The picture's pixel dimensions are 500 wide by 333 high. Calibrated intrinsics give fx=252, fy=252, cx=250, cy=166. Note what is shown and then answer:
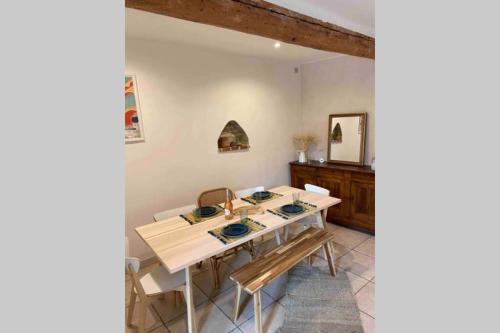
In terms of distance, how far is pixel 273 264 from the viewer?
1.98m

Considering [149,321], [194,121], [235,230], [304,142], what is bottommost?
[149,321]

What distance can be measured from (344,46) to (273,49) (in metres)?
1.23

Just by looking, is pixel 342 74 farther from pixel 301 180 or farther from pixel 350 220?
pixel 350 220

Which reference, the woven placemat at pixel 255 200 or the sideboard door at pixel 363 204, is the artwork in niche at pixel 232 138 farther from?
the sideboard door at pixel 363 204

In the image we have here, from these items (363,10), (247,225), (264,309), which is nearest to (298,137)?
(363,10)

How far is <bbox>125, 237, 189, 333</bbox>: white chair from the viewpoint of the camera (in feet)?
5.46

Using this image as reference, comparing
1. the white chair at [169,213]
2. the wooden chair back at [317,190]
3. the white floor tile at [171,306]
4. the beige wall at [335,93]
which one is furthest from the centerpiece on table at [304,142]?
the white floor tile at [171,306]

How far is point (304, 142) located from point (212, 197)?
198 cm

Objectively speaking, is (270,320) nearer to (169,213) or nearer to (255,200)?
(255,200)

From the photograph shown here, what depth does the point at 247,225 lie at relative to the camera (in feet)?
6.76

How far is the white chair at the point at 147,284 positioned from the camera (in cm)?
166

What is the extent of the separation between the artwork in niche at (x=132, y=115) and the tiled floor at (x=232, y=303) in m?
1.49

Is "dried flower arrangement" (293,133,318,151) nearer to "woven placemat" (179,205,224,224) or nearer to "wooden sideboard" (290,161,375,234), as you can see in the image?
"wooden sideboard" (290,161,375,234)

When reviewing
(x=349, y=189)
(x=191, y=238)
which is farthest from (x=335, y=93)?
(x=191, y=238)
